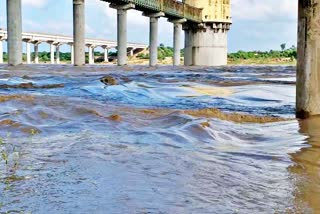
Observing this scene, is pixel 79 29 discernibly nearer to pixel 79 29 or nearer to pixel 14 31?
pixel 79 29

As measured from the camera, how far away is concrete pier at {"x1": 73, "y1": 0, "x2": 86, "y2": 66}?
47.7 m

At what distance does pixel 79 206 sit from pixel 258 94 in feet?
41.9

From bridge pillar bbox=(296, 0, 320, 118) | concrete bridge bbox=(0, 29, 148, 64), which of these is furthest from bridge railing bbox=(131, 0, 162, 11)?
bridge pillar bbox=(296, 0, 320, 118)

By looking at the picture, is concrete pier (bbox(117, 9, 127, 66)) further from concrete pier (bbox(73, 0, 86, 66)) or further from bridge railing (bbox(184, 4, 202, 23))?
bridge railing (bbox(184, 4, 202, 23))

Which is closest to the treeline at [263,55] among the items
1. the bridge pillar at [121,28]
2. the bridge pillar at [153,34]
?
the bridge pillar at [153,34]

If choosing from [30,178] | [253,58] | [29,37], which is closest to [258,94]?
[30,178]

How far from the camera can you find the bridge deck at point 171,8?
61031 mm

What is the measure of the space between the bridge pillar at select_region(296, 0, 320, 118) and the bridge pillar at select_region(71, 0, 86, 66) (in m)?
40.3

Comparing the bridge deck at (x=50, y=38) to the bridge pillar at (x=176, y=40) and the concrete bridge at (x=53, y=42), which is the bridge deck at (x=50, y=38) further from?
the bridge pillar at (x=176, y=40)

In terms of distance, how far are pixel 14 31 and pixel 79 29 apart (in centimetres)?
989

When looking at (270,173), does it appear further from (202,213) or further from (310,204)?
(202,213)

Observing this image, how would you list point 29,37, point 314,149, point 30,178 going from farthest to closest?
point 29,37 → point 314,149 → point 30,178

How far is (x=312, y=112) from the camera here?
8797 mm

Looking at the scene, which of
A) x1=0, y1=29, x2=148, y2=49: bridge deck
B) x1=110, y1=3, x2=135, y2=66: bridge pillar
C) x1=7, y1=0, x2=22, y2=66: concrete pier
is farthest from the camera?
x1=0, y1=29, x2=148, y2=49: bridge deck
